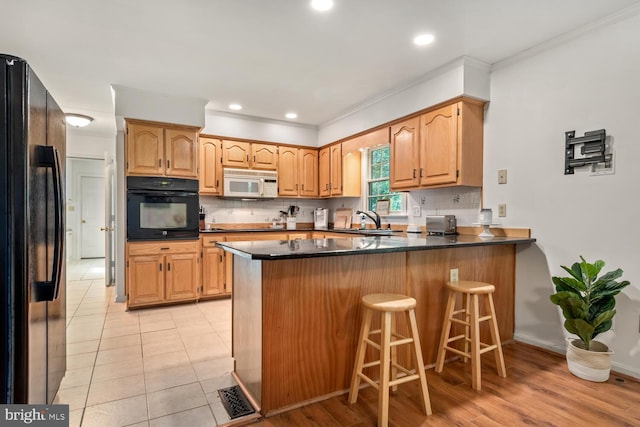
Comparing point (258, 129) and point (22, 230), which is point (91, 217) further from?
point (22, 230)

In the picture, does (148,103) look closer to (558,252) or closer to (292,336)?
(292,336)

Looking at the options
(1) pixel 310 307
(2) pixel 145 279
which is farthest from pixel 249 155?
(1) pixel 310 307

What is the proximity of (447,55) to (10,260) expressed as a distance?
327 cm

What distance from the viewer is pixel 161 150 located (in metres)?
4.04

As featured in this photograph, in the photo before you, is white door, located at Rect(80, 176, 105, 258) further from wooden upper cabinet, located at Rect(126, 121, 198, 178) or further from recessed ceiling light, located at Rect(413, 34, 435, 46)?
recessed ceiling light, located at Rect(413, 34, 435, 46)

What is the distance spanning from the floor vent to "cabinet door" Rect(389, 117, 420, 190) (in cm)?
258

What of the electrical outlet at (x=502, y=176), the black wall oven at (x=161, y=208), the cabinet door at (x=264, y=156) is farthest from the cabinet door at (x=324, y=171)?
the electrical outlet at (x=502, y=176)

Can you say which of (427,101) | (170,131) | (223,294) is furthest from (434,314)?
(170,131)

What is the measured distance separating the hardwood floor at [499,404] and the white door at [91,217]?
8026mm

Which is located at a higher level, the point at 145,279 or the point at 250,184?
the point at 250,184

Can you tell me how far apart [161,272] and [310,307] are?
2.75 metres

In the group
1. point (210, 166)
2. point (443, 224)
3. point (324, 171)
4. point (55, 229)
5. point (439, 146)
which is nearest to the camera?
point (55, 229)

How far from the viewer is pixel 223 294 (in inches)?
178

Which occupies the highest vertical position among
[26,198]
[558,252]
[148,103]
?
[148,103]
